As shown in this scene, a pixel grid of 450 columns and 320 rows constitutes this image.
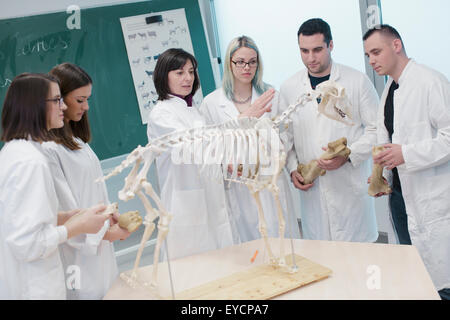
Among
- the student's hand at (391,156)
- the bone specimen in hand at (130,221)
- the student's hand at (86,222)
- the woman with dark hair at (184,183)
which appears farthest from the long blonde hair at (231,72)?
the student's hand at (86,222)

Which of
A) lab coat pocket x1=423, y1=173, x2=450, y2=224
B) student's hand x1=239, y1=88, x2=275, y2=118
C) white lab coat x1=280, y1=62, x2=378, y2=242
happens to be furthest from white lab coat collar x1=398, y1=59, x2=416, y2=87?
student's hand x1=239, y1=88, x2=275, y2=118

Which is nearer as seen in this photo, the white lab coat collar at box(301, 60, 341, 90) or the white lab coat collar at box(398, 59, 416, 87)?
the white lab coat collar at box(398, 59, 416, 87)

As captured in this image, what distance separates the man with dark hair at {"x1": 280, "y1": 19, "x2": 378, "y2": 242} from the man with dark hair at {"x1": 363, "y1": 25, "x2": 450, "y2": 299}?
0.27 metres

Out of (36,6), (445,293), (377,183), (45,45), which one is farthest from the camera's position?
(36,6)

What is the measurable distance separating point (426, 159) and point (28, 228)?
1.84 meters

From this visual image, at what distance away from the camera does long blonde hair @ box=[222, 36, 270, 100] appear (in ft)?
8.89

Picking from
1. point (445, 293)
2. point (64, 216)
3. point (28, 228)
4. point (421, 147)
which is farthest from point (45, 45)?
point (445, 293)

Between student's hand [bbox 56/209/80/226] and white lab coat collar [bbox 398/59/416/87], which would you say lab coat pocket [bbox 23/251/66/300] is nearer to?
student's hand [bbox 56/209/80/226]

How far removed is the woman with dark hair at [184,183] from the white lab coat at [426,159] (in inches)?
38.4

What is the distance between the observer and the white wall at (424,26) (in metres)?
3.43

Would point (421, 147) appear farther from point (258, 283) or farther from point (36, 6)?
point (36, 6)

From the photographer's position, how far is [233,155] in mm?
1952

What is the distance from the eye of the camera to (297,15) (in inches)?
177
